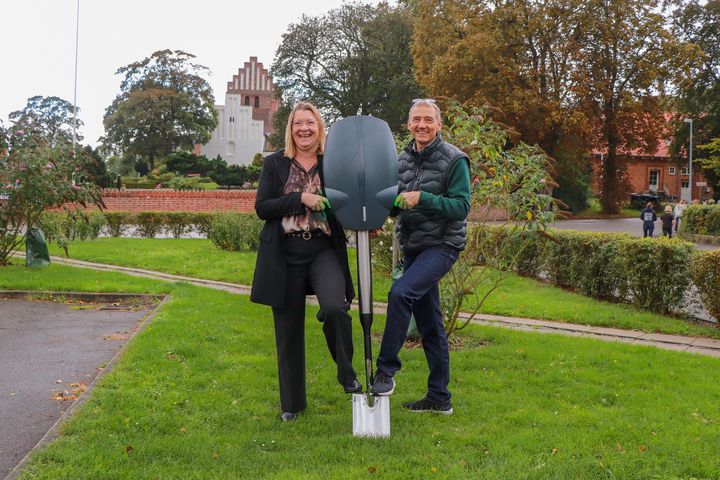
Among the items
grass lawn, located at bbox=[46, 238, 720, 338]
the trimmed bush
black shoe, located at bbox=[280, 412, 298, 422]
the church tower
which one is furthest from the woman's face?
the church tower

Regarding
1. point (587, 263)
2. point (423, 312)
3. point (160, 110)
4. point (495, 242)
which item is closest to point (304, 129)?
point (423, 312)

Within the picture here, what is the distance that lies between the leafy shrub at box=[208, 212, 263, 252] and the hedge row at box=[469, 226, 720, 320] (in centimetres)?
729

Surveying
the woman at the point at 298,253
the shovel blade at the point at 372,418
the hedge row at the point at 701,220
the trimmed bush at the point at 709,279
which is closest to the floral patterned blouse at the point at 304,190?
the woman at the point at 298,253

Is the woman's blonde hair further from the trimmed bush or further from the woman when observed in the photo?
the trimmed bush

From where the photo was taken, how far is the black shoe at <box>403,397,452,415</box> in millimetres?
4758

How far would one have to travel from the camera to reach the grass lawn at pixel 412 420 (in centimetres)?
382

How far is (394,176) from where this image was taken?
423cm

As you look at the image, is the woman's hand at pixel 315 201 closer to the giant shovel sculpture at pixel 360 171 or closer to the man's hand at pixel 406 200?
the giant shovel sculpture at pixel 360 171

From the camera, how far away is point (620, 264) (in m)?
10.3

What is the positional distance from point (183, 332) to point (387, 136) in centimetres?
406

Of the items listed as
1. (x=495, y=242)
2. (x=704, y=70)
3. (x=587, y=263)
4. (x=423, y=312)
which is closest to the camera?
(x=423, y=312)

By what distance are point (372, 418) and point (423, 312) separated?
0.81 meters

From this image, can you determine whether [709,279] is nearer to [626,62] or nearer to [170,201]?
[170,201]

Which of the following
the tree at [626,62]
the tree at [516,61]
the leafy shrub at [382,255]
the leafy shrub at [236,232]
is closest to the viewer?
the leafy shrub at [382,255]
